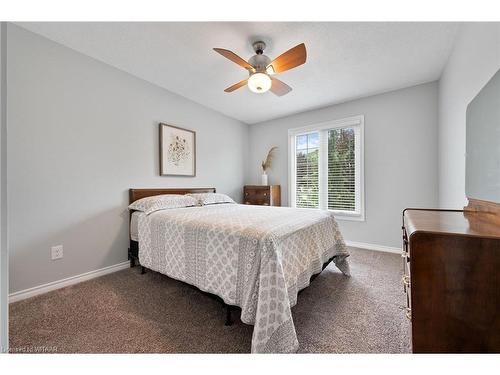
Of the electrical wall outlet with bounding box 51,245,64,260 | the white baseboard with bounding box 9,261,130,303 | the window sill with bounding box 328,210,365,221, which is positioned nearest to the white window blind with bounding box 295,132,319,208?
the window sill with bounding box 328,210,365,221

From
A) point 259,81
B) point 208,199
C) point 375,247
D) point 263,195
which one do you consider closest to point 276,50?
point 259,81

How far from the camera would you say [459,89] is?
5.92 feet

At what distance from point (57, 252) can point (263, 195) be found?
→ 2.87m

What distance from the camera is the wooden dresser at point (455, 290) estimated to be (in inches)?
28.0

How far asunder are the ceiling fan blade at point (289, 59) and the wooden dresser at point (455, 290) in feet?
5.05

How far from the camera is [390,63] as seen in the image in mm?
2271

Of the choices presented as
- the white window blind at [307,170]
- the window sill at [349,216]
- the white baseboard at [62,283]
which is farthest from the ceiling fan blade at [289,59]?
the white baseboard at [62,283]

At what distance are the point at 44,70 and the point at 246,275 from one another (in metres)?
2.58

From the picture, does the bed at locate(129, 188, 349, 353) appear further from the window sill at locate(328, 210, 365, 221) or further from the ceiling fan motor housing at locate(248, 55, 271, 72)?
the ceiling fan motor housing at locate(248, 55, 271, 72)

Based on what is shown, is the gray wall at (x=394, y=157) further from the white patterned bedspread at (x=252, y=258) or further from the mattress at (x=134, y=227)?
the mattress at (x=134, y=227)

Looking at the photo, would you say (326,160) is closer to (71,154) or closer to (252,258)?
(252,258)

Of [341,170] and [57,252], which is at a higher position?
[341,170]

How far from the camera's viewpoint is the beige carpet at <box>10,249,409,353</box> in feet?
4.16

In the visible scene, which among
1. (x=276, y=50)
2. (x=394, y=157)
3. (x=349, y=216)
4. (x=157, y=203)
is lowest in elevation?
(x=349, y=216)
